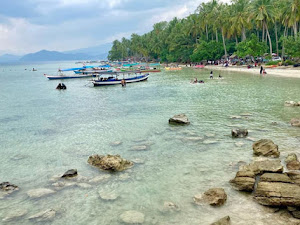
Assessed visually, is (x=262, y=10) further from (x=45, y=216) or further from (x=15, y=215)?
(x=15, y=215)

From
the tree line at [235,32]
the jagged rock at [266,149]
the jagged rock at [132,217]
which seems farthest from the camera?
the tree line at [235,32]

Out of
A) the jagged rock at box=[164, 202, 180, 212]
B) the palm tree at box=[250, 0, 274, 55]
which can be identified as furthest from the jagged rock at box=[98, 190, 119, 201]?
the palm tree at box=[250, 0, 274, 55]

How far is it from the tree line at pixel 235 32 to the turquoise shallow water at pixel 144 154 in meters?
45.5

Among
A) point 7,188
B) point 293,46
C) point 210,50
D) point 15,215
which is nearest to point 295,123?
point 15,215

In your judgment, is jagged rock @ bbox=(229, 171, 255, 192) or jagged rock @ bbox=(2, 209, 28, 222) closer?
jagged rock @ bbox=(2, 209, 28, 222)

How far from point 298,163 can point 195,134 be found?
789 cm

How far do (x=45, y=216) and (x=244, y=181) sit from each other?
8263mm

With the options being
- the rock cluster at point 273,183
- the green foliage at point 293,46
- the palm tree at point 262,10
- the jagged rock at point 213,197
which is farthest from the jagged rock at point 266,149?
the palm tree at point 262,10

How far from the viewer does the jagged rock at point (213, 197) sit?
409 inches

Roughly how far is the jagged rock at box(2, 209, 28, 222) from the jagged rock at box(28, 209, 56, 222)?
0.53 metres

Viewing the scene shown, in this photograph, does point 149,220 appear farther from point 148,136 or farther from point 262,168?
point 148,136

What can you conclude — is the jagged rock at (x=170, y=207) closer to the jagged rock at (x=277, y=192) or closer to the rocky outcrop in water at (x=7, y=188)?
the jagged rock at (x=277, y=192)

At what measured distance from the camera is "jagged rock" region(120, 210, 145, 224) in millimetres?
9812

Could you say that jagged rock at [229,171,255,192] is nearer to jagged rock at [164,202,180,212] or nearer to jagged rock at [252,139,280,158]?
jagged rock at [164,202,180,212]
